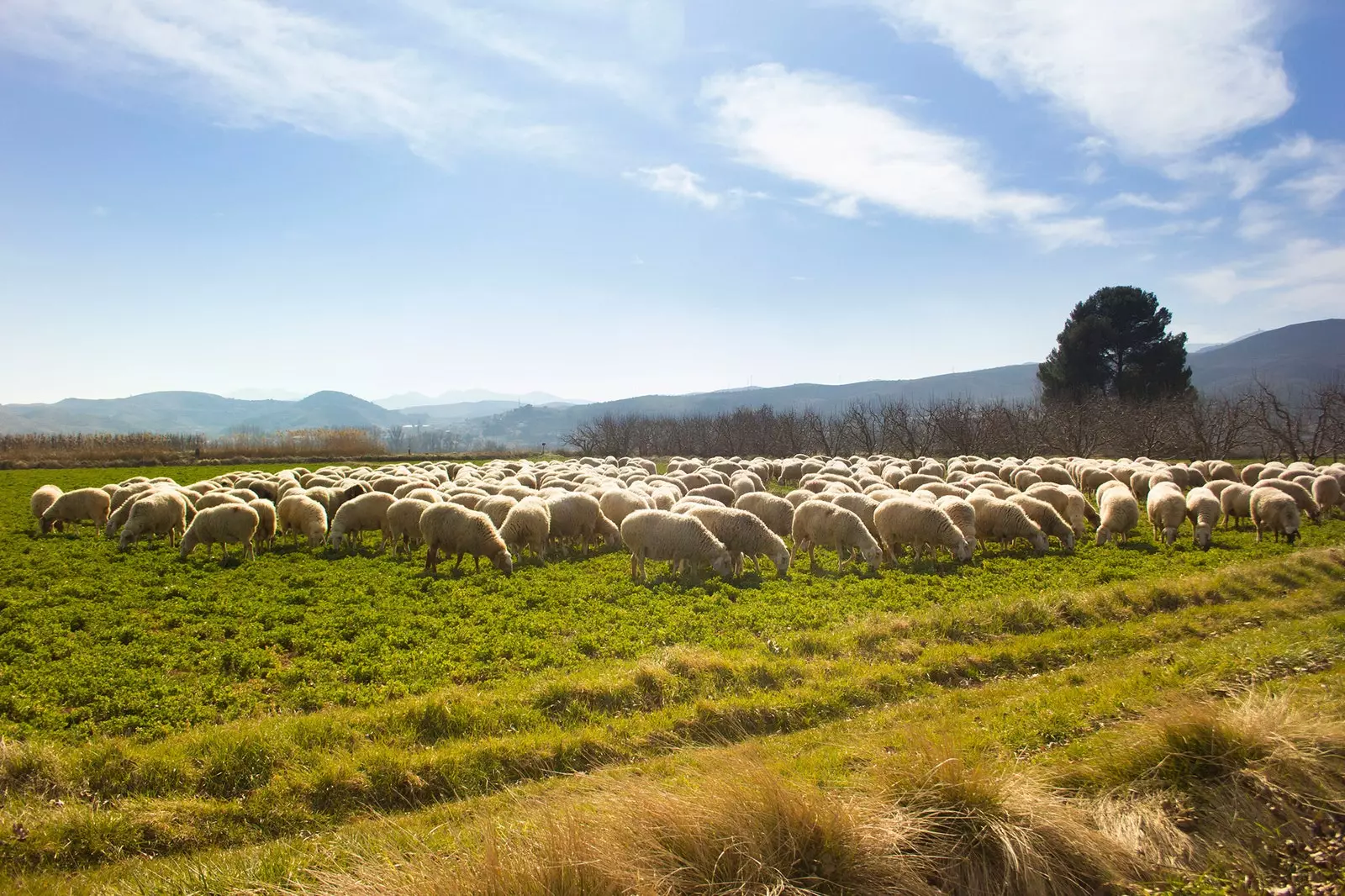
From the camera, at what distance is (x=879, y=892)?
3811 mm

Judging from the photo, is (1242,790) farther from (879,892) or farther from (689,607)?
(689,607)

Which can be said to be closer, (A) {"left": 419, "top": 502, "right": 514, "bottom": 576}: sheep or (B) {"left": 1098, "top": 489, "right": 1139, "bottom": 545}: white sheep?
(A) {"left": 419, "top": 502, "right": 514, "bottom": 576}: sheep

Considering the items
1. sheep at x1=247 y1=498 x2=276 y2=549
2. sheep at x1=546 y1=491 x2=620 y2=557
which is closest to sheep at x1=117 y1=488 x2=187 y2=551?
sheep at x1=247 y1=498 x2=276 y2=549

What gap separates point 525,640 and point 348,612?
3.75m

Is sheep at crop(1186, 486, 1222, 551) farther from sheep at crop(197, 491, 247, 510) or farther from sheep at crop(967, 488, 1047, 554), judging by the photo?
sheep at crop(197, 491, 247, 510)

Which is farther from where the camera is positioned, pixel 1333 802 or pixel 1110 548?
pixel 1110 548

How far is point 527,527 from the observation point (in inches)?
641

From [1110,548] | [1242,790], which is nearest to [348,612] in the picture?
[1242,790]

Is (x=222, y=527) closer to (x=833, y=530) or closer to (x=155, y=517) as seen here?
(x=155, y=517)

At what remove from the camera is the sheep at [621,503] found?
63.3 ft

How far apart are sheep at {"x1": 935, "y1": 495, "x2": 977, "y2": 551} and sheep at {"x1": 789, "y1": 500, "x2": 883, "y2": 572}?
93.7 inches

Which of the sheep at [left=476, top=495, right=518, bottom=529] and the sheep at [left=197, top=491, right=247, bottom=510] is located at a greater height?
the sheep at [left=197, top=491, right=247, bottom=510]

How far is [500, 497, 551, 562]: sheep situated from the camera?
16.3 metres

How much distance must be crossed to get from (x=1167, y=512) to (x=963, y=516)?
21.6 feet
